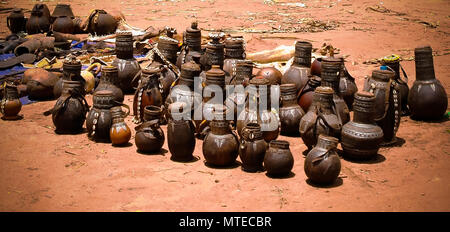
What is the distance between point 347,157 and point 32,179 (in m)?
4.03

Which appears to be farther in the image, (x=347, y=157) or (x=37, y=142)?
(x=37, y=142)

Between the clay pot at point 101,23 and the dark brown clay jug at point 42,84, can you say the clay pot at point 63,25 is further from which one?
the dark brown clay jug at point 42,84

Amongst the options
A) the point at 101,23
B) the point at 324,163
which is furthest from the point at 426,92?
the point at 101,23

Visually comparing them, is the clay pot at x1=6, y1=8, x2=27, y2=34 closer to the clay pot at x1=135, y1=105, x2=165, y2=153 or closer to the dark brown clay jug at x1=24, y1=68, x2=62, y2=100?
the dark brown clay jug at x1=24, y1=68, x2=62, y2=100

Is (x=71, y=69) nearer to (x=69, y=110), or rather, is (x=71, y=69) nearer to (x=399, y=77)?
(x=69, y=110)

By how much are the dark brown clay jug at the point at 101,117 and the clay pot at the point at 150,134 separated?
0.61 meters

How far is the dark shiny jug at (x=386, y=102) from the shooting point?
6594mm

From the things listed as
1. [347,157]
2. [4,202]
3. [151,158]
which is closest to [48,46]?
[151,158]

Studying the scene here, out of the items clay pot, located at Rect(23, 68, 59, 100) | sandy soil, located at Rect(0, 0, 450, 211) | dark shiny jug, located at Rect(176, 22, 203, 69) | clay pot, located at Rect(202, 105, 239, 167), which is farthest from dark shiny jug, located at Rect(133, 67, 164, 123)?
clay pot, located at Rect(23, 68, 59, 100)

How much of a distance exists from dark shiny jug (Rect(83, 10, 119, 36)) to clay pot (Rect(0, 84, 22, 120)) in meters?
5.54

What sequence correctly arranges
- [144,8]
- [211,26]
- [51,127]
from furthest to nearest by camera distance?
[144,8], [211,26], [51,127]

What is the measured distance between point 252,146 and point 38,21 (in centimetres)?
991

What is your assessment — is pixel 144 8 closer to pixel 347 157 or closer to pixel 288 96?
pixel 288 96

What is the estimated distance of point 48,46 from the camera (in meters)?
11.7
